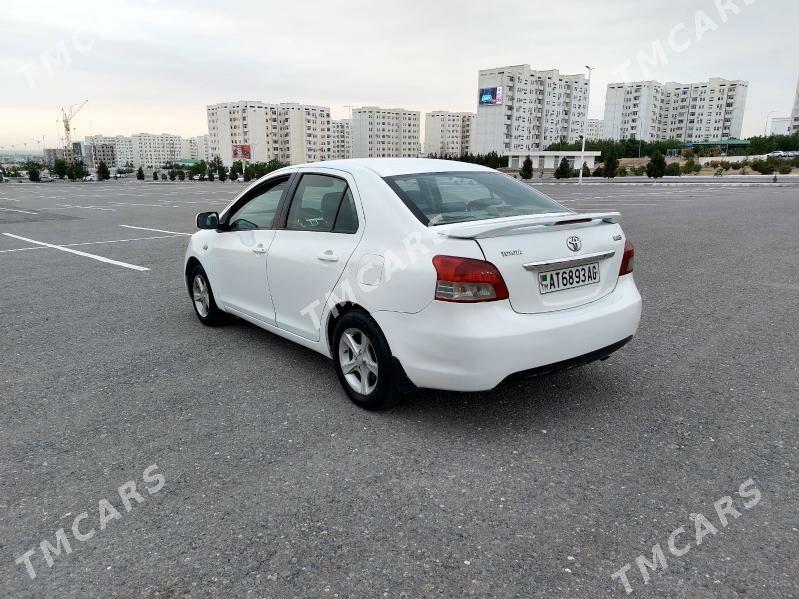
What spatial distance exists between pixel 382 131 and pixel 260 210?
157 meters

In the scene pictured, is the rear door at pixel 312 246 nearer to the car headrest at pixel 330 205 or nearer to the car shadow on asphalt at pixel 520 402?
the car headrest at pixel 330 205

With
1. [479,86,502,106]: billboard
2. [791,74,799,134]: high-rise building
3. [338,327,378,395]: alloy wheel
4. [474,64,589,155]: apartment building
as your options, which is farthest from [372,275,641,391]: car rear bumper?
[791,74,799,134]: high-rise building

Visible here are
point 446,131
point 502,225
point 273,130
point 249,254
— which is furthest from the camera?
point 446,131

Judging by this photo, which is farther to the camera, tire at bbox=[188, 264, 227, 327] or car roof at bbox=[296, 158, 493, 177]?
tire at bbox=[188, 264, 227, 327]

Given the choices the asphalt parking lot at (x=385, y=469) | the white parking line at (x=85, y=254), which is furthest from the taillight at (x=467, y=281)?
the white parking line at (x=85, y=254)

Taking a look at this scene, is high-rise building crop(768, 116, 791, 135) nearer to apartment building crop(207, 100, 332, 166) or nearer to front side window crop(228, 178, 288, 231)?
apartment building crop(207, 100, 332, 166)

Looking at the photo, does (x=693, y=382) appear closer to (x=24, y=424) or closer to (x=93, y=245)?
(x=24, y=424)

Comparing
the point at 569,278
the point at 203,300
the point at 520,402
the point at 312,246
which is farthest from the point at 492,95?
the point at 569,278

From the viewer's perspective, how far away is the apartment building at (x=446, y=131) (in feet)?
543

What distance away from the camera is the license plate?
327cm

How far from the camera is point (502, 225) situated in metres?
3.19

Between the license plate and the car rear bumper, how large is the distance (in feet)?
0.47

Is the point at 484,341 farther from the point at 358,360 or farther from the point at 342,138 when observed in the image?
the point at 342,138

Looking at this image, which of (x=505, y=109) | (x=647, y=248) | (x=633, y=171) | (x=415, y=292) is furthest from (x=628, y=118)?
(x=415, y=292)
